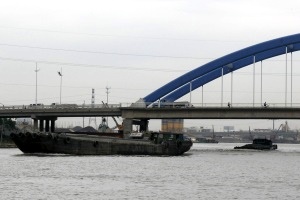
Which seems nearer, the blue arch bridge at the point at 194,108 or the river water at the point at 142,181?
the river water at the point at 142,181

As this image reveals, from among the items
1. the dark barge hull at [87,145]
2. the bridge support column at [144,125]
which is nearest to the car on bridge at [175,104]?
the bridge support column at [144,125]

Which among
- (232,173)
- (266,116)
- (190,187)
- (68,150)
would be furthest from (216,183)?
(266,116)

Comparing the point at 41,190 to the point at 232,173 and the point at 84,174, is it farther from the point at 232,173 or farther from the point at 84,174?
the point at 232,173

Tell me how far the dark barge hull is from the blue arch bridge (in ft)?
69.4

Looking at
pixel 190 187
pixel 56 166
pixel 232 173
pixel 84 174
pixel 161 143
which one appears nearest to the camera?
pixel 190 187

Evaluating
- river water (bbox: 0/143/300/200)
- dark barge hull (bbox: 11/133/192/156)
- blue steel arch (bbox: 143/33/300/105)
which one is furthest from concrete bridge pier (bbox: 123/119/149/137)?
river water (bbox: 0/143/300/200)

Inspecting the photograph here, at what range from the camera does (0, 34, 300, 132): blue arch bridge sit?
145250 mm

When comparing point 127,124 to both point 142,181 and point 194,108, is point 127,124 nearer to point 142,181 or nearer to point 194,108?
point 194,108

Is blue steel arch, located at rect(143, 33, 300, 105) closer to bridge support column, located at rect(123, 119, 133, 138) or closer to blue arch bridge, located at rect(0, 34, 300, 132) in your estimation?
blue arch bridge, located at rect(0, 34, 300, 132)

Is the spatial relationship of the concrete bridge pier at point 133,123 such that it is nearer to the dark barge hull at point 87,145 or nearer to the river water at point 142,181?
the dark barge hull at point 87,145

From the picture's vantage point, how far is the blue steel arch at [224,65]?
6255 inches

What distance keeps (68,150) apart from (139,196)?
60.6 meters

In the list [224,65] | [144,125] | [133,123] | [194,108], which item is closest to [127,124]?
[144,125]

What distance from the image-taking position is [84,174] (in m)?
76.4
